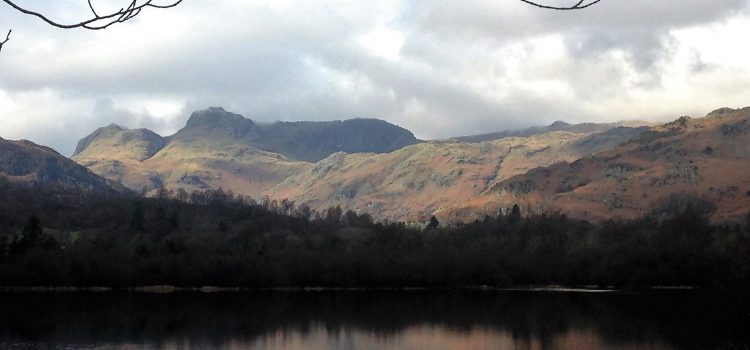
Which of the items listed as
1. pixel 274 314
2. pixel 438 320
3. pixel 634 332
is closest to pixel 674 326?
pixel 634 332

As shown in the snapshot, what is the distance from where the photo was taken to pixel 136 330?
379 ft

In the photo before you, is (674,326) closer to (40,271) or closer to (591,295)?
(591,295)

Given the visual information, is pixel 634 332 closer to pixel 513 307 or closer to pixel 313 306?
pixel 513 307

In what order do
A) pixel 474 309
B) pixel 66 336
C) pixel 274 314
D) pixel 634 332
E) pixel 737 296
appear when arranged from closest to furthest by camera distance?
pixel 737 296 < pixel 66 336 < pixel 634 332 < pixel 274 314 < pixel 474 309

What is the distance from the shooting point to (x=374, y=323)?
131125 millimetres

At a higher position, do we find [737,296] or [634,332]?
[737,296]

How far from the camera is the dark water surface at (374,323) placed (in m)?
100

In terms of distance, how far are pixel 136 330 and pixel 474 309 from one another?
6338cm

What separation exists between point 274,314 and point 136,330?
1323 inches

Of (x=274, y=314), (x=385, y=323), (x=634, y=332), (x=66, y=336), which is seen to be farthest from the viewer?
(x=274, y=314)

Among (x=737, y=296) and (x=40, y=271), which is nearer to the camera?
(x=737, y=296)

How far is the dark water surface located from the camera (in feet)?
329

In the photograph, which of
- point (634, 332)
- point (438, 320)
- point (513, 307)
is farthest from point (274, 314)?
point (634, 332)

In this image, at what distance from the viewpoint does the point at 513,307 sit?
159 metres
